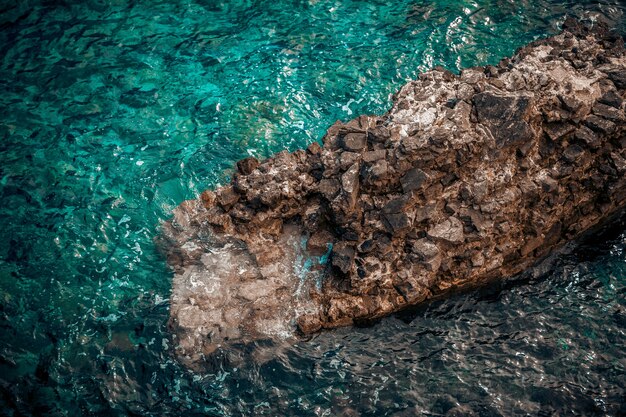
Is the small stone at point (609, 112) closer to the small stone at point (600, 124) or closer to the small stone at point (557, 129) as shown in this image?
the small stone at point (600, 124)

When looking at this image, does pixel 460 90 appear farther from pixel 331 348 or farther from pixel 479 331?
pixel 331 348

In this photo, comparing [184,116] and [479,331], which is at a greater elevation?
[184,116]

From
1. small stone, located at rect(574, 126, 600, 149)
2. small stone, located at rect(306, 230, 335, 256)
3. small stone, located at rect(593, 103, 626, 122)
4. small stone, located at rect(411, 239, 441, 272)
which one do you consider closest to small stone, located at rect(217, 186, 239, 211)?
A: small stone, located at rect(306, 230, 335, 256)

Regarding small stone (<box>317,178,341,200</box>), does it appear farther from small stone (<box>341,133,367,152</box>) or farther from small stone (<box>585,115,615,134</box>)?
small stone (<box>585,115,615,134</box>)

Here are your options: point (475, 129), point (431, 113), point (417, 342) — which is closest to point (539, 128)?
point (475, 129)

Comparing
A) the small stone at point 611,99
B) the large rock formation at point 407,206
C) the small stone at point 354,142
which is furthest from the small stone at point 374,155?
the small stone at point 611,99

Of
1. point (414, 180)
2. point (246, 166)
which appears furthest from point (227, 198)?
point (414, 180)
